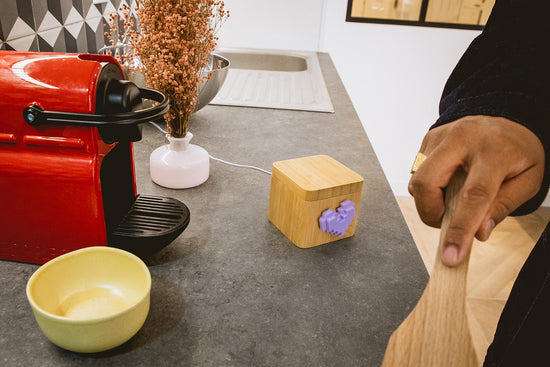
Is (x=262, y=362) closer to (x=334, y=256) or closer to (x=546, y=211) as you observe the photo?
(x=334, y=256)

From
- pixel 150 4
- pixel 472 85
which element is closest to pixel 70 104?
pixel 150 4

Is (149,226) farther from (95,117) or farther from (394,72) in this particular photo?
(394,72)

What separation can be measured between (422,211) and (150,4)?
59 cm

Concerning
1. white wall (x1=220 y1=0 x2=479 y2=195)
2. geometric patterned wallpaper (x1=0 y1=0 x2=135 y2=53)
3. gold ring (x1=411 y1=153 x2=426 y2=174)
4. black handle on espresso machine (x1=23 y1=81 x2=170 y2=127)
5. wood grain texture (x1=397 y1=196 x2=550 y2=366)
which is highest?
geometric patterned wallpaper (x1=0 y1=0 x2=135 y2=53)

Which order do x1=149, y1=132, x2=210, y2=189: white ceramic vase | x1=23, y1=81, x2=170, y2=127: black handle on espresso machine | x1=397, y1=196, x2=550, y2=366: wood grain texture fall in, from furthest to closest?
x1=397, y1=196, x2=550, y2=366: wood grain texture < x1=149, y1=132, x2=210, y2=189: white ceramic vase < x1=23, y1=81, x2=170, y2=127: black handle on espresso machine

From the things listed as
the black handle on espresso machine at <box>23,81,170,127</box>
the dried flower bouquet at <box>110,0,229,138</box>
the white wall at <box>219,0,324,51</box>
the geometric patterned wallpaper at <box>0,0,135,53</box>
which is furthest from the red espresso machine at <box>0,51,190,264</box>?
the white wall at <box>219,0,324,51</box>

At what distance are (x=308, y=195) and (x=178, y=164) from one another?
0.34m

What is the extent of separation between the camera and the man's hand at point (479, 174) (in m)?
0.52

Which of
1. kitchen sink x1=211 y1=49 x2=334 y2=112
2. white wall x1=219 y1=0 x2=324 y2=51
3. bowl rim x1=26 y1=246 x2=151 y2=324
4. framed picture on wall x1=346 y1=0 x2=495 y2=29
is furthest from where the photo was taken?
framed picture on wall x1=346 y1=0 x2=495 y2=29

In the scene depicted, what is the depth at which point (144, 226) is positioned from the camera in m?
0.70

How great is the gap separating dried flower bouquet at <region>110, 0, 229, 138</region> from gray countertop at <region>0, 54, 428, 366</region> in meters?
0.23

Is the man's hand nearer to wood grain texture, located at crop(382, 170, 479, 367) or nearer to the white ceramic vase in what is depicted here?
wood grain texture, located at crop(382, 170, 479, 367)

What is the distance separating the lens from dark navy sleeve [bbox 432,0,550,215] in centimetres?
59

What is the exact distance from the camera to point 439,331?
0.55 meters
